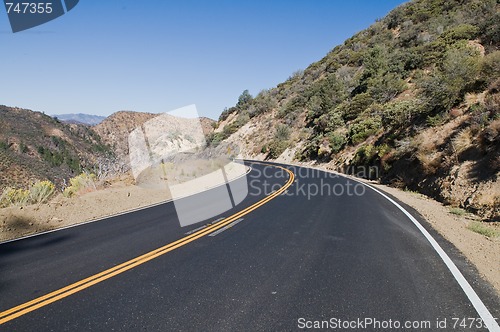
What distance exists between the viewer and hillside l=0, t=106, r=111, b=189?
45.2 metres

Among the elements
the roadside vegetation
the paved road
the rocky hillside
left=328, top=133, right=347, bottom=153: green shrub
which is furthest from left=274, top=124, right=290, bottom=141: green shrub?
the rocky hillside

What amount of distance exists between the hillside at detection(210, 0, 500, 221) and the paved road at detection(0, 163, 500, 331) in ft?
18.5

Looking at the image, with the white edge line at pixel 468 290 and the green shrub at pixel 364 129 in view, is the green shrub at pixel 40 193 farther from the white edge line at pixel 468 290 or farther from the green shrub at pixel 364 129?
the green shrub at pixel 364 129

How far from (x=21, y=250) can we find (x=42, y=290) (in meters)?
2.92

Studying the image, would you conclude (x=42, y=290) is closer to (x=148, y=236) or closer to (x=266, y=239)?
(x=148, y=236)

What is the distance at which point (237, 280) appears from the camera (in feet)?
15.6

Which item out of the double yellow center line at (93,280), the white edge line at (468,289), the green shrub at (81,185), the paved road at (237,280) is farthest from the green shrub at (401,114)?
the green shrub at (81,185)

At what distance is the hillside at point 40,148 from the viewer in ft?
148

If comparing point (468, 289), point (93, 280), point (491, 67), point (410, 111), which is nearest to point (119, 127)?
point (410, 111)

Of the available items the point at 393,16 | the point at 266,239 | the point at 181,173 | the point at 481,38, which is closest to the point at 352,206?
the point at 266,239

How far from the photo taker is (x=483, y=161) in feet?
38.4

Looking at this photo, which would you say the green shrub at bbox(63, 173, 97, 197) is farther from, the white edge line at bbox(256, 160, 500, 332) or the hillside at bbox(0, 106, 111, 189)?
the hillside at bbox(0, 106, 111, 189)

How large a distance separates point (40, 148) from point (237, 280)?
74007 mm

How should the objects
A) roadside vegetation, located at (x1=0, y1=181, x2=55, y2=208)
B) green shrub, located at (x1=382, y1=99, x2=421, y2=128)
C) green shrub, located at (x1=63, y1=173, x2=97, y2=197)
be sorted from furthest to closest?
green shrub, located at (x1=382, y1=99, x2=421, y2=128)
green shrub, located at (x1=63, y1=173, x2=97, y2=197)
roadside vegetation, located at (x1=0, y1=181, x2=55, y2=208)
